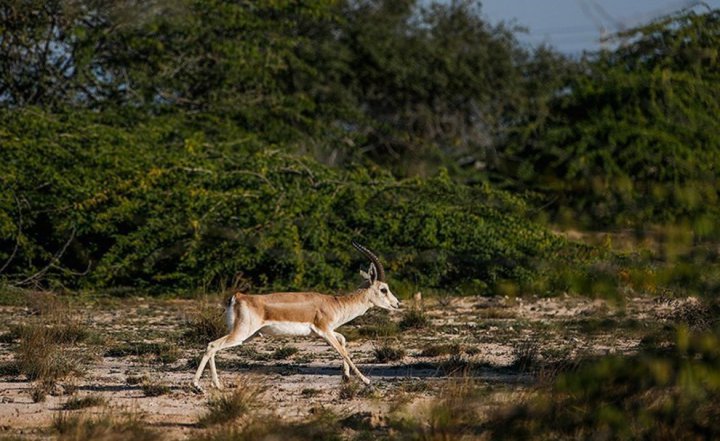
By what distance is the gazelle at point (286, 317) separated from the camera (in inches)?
443

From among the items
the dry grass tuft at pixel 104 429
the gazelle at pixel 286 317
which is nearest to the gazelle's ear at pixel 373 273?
the gazelle at pixel 286 317

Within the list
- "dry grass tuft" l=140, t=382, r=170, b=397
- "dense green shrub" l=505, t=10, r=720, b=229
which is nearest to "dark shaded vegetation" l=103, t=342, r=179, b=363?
"dry grass tuft" l=140, t=382, r=170, b=397

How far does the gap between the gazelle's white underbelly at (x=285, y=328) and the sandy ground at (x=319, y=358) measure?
1.50ft

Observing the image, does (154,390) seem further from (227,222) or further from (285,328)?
(227,222)

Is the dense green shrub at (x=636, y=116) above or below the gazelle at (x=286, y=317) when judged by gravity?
above

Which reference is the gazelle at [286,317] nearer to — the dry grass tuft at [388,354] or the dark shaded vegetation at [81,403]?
the dry grass tuft at [388,354]

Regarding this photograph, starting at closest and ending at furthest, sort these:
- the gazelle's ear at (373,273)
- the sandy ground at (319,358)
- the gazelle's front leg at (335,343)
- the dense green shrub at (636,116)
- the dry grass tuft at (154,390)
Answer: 1. the sandy ground at (319,358)
2. the dry grass tuft at (154,390)
3. the gazelle's front leg at (335,343)
4. the gazelle's ear at (373,273)
5. the dense green shrub at (636,116)

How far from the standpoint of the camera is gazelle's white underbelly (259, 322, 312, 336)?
11469 mm

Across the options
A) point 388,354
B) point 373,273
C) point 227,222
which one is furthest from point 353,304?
point 227,222

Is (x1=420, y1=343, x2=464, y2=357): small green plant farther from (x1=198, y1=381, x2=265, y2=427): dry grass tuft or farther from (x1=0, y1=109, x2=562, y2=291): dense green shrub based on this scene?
(x1=0, y1=109, x2=562, y2=291): dense green shrub

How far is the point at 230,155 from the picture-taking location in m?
22.5

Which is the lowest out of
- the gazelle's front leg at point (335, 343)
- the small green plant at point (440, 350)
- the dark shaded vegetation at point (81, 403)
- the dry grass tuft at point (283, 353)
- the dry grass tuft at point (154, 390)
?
the small green plant at point (440, 350)

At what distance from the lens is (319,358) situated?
1352 cm

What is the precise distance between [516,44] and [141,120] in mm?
19633
